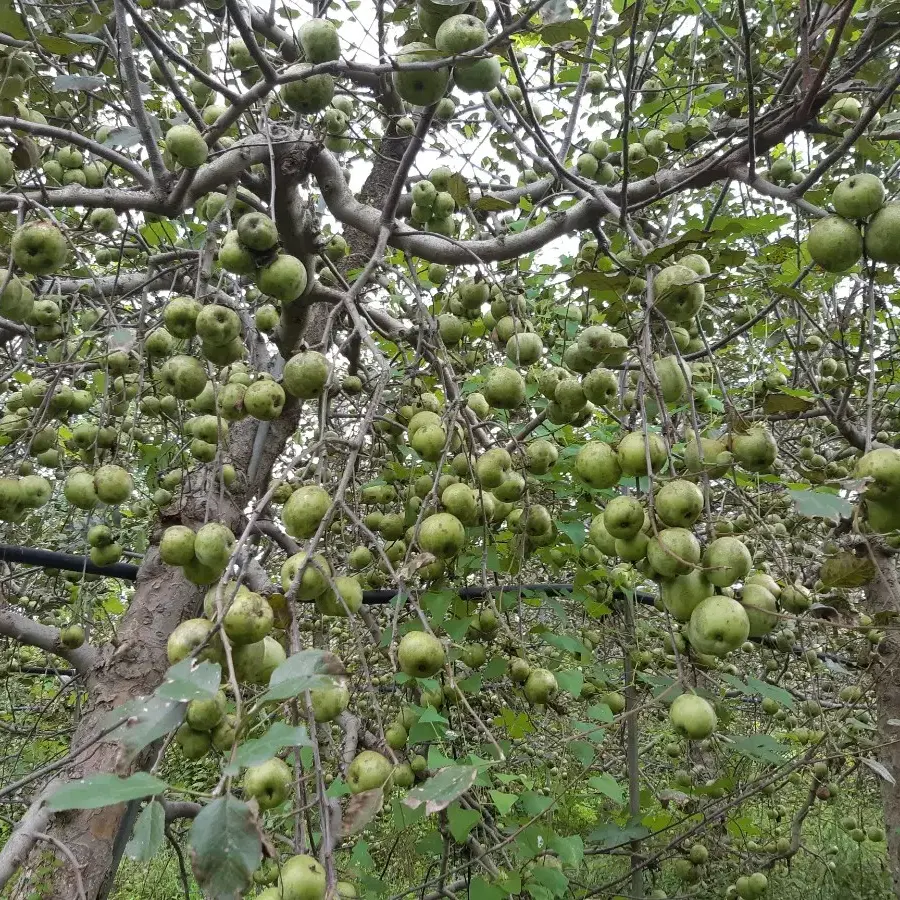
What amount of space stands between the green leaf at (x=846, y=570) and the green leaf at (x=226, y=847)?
4.21 feet

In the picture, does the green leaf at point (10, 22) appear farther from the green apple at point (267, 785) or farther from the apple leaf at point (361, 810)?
the apple leaf at point (361, 810)

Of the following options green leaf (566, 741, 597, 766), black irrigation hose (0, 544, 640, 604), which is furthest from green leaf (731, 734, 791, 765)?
black irrigation hose (0, 544, 640, 604)

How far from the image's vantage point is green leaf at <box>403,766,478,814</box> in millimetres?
956

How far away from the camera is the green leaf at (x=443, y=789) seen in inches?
37.6

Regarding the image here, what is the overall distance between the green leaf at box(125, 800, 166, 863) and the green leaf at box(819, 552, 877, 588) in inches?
54.5

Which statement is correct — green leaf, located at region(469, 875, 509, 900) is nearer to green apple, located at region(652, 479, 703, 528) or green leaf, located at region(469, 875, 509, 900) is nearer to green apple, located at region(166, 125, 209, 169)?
green apple, located at region(652, 479, 703, 528)

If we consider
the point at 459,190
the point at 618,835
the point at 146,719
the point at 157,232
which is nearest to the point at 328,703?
the point at 146,719

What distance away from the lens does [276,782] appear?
107cm

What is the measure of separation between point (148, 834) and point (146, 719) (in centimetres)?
22

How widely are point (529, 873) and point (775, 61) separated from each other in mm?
4188

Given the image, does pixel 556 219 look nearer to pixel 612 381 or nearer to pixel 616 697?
pixel 612 381

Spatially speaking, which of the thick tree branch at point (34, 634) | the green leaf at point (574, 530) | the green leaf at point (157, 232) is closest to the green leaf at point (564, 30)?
the green leaf at point (574, 530)

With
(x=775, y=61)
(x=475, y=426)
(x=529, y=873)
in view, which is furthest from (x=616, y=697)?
(x=775, y=61)

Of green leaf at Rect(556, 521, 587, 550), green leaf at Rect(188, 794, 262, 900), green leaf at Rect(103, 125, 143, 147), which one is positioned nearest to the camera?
green leaf at Rect(188, 794, 262, 900)
